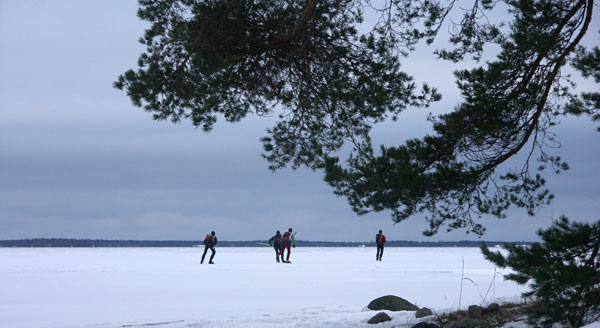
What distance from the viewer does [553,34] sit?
8.45m

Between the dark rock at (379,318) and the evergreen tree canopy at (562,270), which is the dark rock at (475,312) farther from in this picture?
the dark rock at (379,318)

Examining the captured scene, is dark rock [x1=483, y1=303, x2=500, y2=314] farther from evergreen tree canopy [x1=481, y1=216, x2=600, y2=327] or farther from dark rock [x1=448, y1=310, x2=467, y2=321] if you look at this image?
evergreen tree canopy [x1=481, y1=216, x2=600, y2=327]

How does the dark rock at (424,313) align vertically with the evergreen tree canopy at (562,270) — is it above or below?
below

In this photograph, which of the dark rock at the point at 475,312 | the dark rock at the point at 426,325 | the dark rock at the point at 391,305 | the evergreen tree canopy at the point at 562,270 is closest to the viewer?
the evergreen tree canopy at the point at 562,270

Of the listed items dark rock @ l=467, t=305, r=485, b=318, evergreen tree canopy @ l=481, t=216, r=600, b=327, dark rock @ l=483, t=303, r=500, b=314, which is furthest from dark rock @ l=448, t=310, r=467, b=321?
evergreen tree canopy @ l=481, t=216, r=600, b=327

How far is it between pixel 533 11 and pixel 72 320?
337 inches

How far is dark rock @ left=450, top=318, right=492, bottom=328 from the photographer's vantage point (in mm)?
7809

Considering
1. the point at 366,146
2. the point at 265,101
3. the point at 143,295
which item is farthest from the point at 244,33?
the point at 143,295

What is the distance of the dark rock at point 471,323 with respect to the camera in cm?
781

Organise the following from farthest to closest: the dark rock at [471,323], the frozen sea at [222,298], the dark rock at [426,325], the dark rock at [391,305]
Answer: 1. the dark rock at [391,305]
2. the frozen sea at [222,298]
3. the dark rock at [426,325]
4. the dark rock at [471,323]

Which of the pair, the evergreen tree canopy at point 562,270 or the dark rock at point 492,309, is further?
the dark rock at point 492,309

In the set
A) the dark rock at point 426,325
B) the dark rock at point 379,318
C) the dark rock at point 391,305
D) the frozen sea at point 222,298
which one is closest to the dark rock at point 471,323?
the dark rock at point 426,325

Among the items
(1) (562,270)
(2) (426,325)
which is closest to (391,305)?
(2) (426,325)

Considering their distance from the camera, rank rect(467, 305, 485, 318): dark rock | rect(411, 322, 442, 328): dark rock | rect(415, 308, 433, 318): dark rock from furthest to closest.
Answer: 1. rect(415, 308, 433, 318): dark rock
2. rect(467, 305, 485, 318): dark rock
3. rect(411, 322, 442, 328): dark rock
